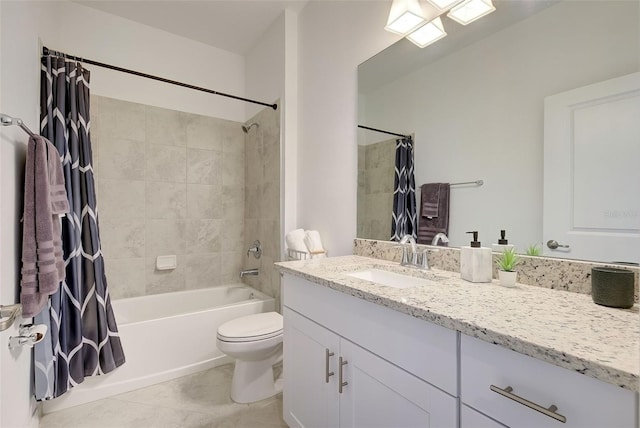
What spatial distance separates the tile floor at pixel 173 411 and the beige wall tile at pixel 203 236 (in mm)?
1121

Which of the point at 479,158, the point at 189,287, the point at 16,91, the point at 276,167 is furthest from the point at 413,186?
the point at 189,287

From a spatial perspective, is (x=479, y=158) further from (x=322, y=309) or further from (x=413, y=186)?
(x=322, y=309)

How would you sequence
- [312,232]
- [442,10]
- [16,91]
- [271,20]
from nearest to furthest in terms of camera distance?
[16,91] < [442,10] < [312,232] < [271,20]

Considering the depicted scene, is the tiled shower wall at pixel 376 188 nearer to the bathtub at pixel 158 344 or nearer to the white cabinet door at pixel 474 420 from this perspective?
the white cabinet door at pixel 474 420

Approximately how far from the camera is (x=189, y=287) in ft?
8.69

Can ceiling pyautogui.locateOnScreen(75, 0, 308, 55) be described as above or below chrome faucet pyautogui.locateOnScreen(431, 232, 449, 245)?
above

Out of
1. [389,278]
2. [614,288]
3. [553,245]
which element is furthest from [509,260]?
[389,278]

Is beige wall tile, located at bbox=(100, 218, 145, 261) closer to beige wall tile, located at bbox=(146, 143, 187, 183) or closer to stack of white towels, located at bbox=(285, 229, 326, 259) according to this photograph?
beige wall tile, located at bbox=(146, 143, 187, 183)

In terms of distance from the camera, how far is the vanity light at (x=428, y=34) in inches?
53.7

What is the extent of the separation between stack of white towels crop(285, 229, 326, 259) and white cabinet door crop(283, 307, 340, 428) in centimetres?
53

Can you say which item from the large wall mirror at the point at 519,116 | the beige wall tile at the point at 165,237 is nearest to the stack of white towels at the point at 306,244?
the large wall mirror at the point at 519,116

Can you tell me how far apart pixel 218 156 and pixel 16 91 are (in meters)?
1.65

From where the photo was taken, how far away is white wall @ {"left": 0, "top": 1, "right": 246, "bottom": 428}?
42.6 inches

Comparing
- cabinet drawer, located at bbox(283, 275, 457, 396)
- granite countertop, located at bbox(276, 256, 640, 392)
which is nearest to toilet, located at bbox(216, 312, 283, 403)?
cabinet drawer, located at bbox(283, 275, 457, 396)
